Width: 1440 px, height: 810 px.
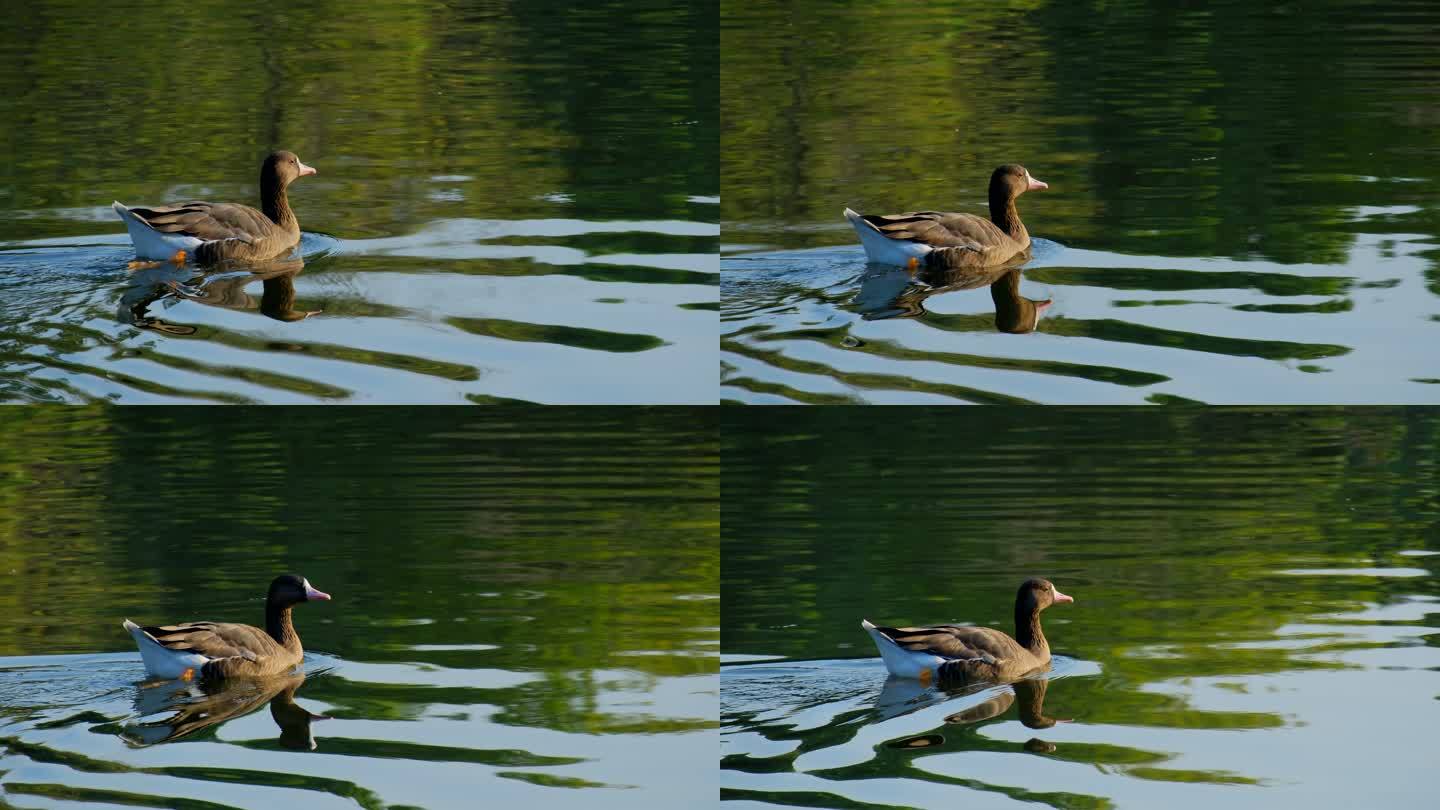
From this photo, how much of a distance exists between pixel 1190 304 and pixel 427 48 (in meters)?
12.6

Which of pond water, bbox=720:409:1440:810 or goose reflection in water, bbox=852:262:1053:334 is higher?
goose reflection in water, bbox=852:262:1053:334

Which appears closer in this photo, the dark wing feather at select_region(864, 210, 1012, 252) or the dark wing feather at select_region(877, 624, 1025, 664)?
the dark wing feather at select_region(877, 624, 1025, 664)

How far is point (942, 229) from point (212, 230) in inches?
194

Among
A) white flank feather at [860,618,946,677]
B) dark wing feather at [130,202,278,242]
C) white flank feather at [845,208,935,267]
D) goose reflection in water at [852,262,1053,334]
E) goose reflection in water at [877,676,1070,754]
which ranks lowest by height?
goose reflection in water at [877,676,1070,754]

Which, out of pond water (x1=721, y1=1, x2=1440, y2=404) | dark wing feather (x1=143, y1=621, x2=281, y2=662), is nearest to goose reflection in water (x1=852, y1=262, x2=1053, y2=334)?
pond water (x1=721, y1=1, x2=1440, y2=404)

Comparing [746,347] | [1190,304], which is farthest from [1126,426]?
[746,347]

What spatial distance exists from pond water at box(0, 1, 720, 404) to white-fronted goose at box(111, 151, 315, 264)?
6.7 inches

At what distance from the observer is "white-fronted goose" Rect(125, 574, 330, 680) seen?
34.7ft

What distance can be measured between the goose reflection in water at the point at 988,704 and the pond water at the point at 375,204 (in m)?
2.10

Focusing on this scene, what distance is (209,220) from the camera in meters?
11.9

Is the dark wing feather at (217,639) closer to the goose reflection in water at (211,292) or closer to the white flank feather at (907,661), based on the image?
the goose reflection in water at (211,292)

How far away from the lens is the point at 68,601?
11.9 metres

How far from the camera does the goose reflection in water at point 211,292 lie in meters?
10.6

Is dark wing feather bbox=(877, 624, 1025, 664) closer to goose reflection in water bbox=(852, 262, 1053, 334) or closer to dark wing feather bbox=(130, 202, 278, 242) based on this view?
goose reflection in water bbox=(852, 262, 1053, 334)
